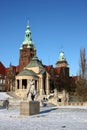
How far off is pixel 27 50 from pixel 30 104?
8817 cm

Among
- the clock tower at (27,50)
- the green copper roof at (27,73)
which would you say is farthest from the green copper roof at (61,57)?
the green copper roof at (27,73)

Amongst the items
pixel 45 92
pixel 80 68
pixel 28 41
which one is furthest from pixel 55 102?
pixel 28 41

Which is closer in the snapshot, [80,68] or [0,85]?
[80,68]

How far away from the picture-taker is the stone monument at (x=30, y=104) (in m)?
21.7

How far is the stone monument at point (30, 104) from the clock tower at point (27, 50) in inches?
3376

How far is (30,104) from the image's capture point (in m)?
21.7

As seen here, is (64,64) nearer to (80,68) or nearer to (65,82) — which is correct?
(65,82)

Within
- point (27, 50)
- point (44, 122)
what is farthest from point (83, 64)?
point (27, 50)

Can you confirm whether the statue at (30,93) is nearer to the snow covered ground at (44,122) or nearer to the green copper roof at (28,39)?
the snow covered ground at (44,122)

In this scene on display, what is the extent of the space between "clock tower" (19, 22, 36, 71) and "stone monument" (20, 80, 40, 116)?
281 ft

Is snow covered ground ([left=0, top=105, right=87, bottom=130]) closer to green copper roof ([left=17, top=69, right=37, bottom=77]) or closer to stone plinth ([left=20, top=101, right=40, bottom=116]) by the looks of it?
stone plinth ([left=20, top=101, right=40, bottom=116])

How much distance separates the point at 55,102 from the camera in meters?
56.6

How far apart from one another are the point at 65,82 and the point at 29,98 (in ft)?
243

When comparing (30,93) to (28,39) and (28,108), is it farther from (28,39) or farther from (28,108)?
(28,39)
